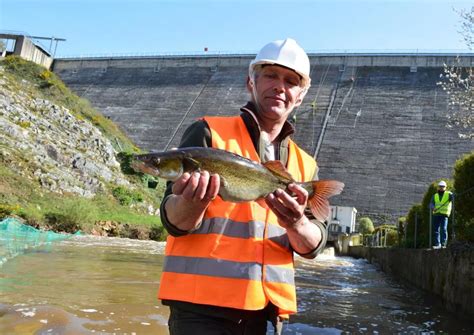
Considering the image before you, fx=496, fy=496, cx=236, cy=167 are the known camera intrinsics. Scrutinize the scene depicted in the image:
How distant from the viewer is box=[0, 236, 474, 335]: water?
4.81 meters

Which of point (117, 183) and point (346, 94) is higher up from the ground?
point (346, 94)

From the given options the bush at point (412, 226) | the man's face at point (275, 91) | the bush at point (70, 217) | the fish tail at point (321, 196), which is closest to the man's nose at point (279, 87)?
the man's face at point (275, 91)

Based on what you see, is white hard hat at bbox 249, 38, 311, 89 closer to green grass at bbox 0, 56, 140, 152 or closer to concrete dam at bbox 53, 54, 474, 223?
green grass at bbox 0, 56, 140, 152

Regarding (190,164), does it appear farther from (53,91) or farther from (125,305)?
(53,91)

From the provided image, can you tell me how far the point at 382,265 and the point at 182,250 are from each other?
16774 millimetres

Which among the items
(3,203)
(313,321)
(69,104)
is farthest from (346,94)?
(313,321)

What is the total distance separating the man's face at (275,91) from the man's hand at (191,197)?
19.4 inches

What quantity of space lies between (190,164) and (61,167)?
939 inches

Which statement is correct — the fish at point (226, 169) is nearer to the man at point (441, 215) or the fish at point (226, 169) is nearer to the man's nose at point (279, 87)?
the man's nose at point (279, 87)

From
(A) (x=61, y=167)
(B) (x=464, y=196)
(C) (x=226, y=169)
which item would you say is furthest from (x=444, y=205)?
(A) (x=61, y=167)

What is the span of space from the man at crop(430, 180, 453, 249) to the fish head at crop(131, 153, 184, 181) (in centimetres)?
898

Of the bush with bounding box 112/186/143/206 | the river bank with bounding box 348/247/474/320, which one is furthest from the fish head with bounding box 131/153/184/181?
the bush with bounding box 112/186/143/206

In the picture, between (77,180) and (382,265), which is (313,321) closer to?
(382,265)

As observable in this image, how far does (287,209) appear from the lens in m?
1.96
